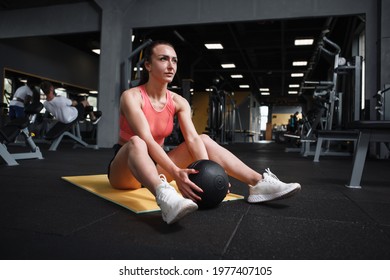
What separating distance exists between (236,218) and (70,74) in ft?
29.1

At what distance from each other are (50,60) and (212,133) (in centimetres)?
472

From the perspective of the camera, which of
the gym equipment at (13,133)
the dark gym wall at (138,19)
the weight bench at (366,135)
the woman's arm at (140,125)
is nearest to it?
the woman's arm at (140,125)

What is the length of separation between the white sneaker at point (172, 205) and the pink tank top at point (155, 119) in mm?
493

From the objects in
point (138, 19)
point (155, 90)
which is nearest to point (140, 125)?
point (155, 90)

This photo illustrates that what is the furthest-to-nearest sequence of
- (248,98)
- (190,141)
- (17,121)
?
(248,98) < (17,121) < (190,141)

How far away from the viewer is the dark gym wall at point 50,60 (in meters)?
7.27

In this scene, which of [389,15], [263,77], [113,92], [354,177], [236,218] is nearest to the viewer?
[236,218]

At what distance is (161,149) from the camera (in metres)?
1.28

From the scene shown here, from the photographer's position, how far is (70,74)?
8945mm

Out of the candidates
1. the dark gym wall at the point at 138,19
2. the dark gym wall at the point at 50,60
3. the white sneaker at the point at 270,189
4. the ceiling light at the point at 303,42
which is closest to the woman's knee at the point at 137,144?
the white sneaker at the point at 270,189

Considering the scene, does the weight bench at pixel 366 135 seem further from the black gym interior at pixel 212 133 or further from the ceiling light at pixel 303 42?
the ceiling light at pixel 303 42

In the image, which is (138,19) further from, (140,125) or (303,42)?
(140,125)

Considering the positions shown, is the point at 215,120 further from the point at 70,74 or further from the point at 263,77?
the point at 263,77

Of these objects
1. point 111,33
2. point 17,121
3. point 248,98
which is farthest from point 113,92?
point 248,98
